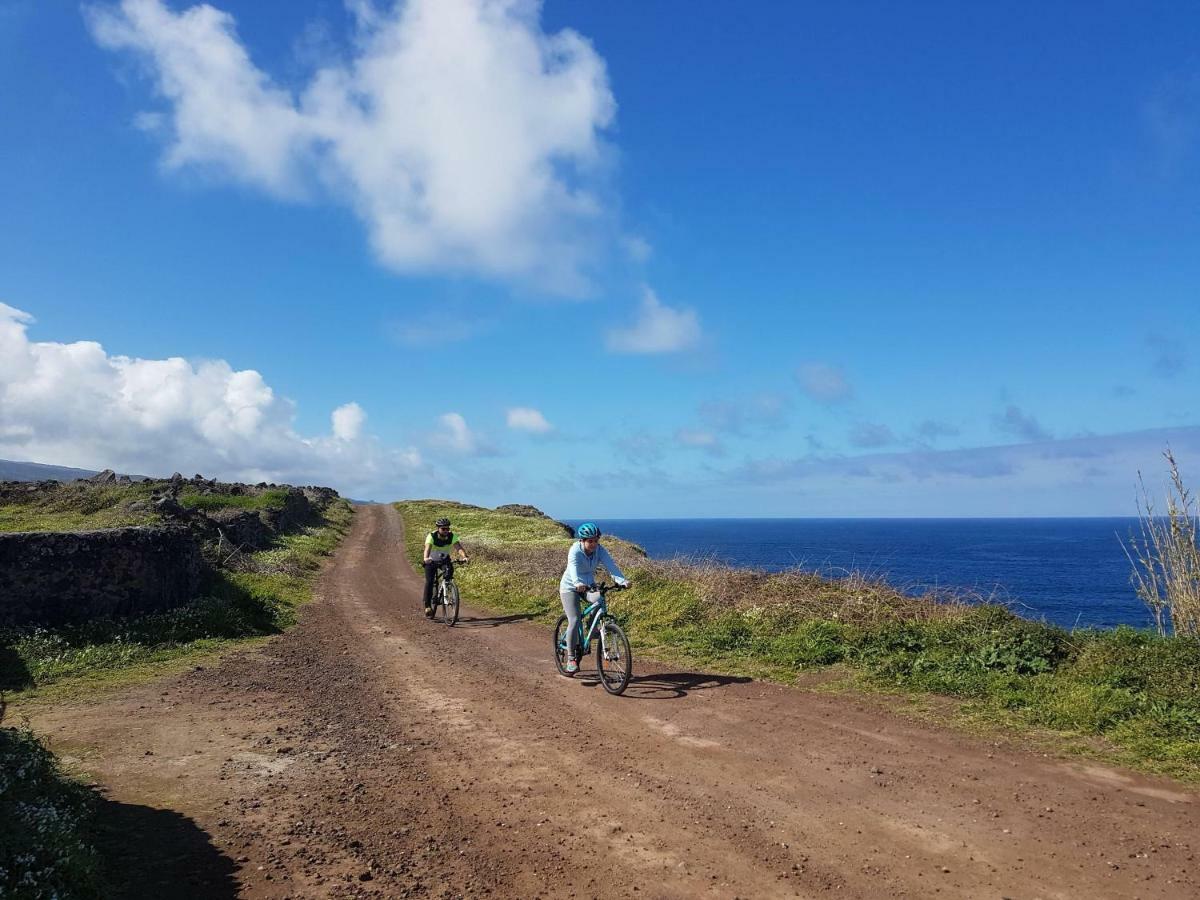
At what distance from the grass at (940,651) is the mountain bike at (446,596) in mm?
2229

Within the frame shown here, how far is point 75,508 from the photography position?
88.8 ft

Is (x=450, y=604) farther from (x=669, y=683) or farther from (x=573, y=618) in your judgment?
(x=669, y=683)

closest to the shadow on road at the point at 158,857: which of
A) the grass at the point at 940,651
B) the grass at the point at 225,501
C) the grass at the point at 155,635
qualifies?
the grass at the point at 155,635

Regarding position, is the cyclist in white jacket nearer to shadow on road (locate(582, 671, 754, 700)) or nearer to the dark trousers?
shadow on road (locate(582, 671, 754, 700))

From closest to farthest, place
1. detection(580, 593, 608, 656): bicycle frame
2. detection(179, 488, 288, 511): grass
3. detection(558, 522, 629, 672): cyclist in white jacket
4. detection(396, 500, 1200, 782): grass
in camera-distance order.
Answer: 1. detection(396, 500, 1200, 782): grass
2. detection(580, 593, 608, 656): bicycle frame
3. detection(558, 522, 629, 672): cyclist in white jacket
4. detection(179, 488, 288, 511): grass

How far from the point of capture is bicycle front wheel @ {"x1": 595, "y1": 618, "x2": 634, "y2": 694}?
1074 centimetres

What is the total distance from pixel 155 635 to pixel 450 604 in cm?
639

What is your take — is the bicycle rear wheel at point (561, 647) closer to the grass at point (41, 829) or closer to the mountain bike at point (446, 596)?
the mountain bike at point (446, 596)

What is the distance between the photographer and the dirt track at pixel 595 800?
5.43 m

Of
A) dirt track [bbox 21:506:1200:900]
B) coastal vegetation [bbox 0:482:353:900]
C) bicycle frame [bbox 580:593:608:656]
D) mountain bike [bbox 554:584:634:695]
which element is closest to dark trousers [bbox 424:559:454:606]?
coastal vegetation [bbox 0:482:353:900]

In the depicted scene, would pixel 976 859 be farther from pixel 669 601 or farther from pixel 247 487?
Result: pixel 247 487

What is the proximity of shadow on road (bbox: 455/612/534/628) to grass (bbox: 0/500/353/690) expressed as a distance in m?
4.34

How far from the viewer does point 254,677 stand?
12.2 meters

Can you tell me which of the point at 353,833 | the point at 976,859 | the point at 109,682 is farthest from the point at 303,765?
the point at 976,859
